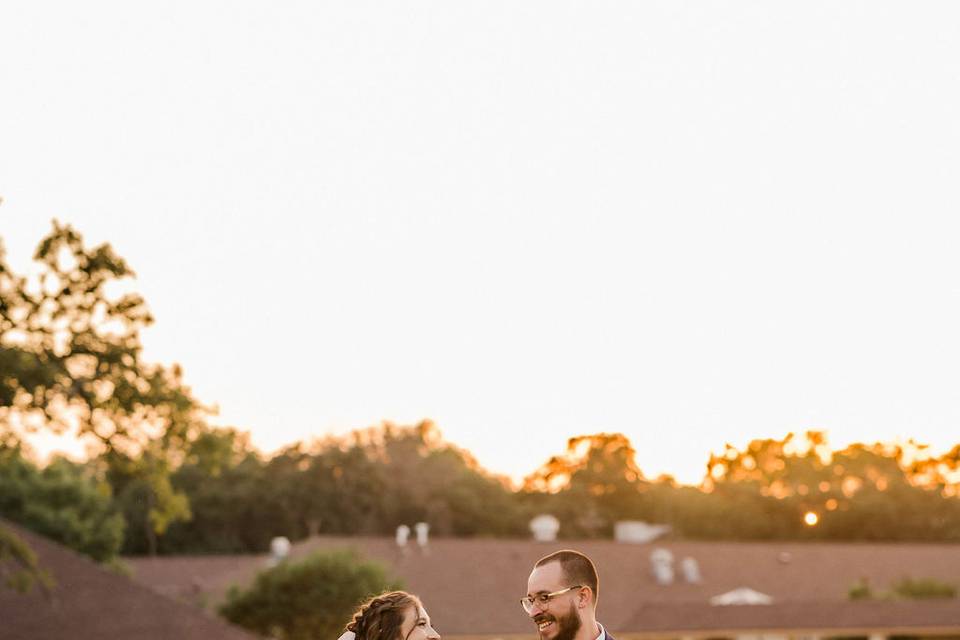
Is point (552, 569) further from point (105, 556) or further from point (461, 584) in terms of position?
point (105, 556)

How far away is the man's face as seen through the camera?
680 centimetres

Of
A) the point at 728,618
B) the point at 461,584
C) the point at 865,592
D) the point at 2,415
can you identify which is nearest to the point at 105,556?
the point at 461,584

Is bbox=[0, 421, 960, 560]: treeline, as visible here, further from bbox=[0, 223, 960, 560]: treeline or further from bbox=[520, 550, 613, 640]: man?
bbox=[520, 550, 613, 640]: man

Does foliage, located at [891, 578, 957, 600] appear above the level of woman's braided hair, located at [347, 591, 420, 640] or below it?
below

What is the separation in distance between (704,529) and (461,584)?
3111 cm

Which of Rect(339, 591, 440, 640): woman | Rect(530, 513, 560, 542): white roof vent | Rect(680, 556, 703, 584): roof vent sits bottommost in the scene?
Rect(339, 591, 440, 640): woman

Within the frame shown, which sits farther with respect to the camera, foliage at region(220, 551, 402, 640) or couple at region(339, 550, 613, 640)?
foliage at region(220, 551, 402, 640)

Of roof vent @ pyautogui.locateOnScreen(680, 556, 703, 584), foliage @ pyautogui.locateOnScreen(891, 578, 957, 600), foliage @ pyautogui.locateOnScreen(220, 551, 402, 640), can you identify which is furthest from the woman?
roof vent @ pyautogui.locateOnScreen(680, 556, 703, 584)

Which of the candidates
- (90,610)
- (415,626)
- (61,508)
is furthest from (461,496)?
(415,626)

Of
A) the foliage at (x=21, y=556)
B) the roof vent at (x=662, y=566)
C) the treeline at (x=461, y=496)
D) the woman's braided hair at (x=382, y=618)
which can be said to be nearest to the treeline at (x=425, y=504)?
the treeline at (x=461, y=496)

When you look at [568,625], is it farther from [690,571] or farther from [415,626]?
[690,571]

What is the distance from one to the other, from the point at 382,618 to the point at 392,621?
57 millimetres

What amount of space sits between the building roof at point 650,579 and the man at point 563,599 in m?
43.2

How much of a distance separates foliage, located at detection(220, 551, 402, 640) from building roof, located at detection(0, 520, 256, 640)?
1099cm
